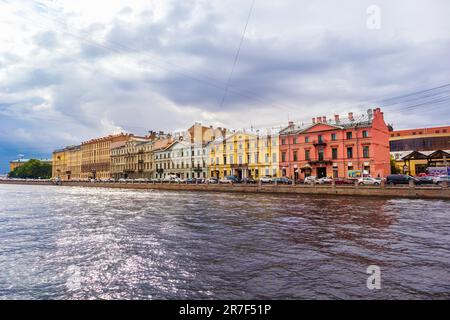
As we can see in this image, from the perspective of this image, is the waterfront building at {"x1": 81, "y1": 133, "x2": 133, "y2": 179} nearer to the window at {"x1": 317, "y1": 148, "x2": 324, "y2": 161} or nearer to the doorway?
the window at {"x1": 317, "y1": 148, "x2": 324, "y2": 161}

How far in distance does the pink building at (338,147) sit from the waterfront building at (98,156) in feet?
232

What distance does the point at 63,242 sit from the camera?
10914 millimetres

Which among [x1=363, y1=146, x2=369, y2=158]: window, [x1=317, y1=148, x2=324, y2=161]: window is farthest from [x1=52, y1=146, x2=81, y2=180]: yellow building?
[x1=363, y1=146, x2=369, y2=158]: window

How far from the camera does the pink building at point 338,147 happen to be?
50344 mm

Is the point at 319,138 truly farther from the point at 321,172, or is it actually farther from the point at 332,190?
the point at 332,190

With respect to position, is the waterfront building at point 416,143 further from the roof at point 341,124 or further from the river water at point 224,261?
the river water at point 224,261

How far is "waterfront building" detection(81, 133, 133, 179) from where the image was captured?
110 m

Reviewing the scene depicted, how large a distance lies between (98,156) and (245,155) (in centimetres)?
7117

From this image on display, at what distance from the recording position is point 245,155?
68.0 m

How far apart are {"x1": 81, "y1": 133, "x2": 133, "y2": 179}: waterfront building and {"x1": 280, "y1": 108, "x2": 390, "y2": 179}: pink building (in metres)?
70.8

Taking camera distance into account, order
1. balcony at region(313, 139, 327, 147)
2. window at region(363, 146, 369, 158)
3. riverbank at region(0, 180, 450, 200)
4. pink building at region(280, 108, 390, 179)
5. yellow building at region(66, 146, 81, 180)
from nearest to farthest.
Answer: riverbank at region(0, 180, 450, 200) < window at region(363, 146, 369, 158) < pink building at region(280, 108, 390, 179) < balcony at region(313, 139, 327, 147) < yellow building at region(66, 146, 81, 180)

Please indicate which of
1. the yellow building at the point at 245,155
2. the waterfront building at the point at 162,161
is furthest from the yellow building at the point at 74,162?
the yellow building at the point at 245,155
